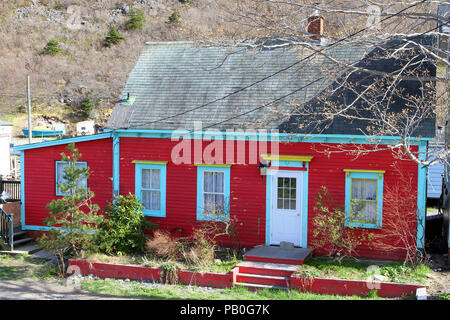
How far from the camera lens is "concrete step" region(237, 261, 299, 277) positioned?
12.1m

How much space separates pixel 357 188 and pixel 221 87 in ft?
17.9

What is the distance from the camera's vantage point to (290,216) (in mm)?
14102

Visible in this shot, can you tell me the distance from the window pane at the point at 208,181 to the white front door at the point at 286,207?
74.8 inches

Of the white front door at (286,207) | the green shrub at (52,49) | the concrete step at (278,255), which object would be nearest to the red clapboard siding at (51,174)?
the concrete step at (278,255)

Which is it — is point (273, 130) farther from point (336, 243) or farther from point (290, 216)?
point (336, 243)

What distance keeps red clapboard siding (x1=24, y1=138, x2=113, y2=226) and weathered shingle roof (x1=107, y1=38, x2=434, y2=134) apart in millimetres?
1112

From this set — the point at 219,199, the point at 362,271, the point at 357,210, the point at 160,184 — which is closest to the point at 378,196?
the point at 357,210

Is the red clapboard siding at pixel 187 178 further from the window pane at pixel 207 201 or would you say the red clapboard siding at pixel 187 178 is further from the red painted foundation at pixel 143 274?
the red painted foundation at pixel 143 274

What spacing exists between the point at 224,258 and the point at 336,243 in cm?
313

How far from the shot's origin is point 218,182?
1476 cm

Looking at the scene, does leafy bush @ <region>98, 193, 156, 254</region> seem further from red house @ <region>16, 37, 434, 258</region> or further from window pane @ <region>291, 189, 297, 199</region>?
window pane @ <region>291, 189, 297, 199</region>

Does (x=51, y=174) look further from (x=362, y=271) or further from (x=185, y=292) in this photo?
(x=362, y=271)

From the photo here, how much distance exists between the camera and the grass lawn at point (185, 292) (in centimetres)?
1114

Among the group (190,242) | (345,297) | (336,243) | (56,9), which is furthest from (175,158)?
(56,9)
